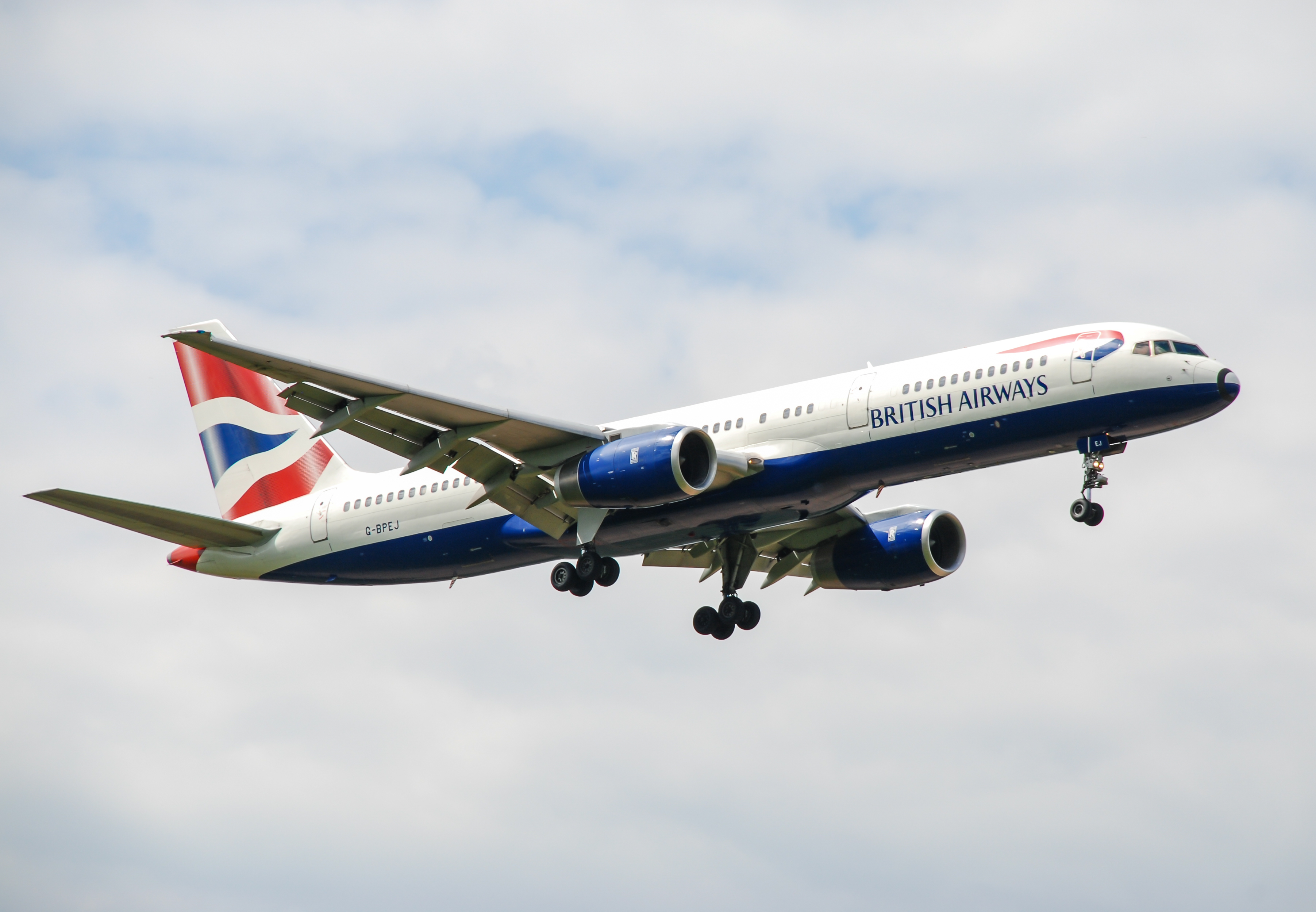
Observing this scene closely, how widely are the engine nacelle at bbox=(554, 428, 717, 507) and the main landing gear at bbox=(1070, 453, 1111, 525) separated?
804 cm

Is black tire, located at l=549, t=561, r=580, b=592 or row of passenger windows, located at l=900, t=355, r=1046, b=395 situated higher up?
row of passenger windows, located at l=900, t=355, r=1046, b=395

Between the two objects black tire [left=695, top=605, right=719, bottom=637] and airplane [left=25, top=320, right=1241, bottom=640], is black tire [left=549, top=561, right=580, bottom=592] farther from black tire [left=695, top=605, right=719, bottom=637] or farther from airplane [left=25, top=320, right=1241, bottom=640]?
black tire [left=695, top=605, right=719, bottom=637]

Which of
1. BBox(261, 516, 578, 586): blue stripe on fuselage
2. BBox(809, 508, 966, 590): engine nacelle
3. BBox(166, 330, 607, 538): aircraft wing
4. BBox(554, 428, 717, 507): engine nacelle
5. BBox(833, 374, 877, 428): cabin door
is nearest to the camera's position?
BBox(166, 330, 607, 538): aircraft wing

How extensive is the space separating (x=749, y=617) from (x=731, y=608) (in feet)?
1.85

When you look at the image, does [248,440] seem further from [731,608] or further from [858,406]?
[858,406]

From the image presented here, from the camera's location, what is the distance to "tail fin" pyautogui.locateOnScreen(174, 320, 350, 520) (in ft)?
152

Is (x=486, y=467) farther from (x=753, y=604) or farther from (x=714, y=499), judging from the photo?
(x=753, y=604)

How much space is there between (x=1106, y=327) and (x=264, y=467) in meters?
24.4

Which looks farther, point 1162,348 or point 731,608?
point 731,608

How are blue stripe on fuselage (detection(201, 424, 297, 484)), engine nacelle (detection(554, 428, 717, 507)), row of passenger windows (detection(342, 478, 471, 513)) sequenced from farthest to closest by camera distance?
blue stripe on fuselage (detection(201, 424, 297, 484)) < row of passenger windows (detection(342, 478, 471, 513)) < engine nacelle (detection(554, 428, 717, 507))

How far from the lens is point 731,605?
43.6m

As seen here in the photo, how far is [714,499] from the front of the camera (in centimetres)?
3756

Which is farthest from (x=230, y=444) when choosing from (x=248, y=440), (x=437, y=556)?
(x=437, y=556)

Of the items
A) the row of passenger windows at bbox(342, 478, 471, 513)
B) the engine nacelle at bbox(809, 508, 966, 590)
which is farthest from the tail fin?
the engine nacelle at bbox(809, 508, 966, 590)
